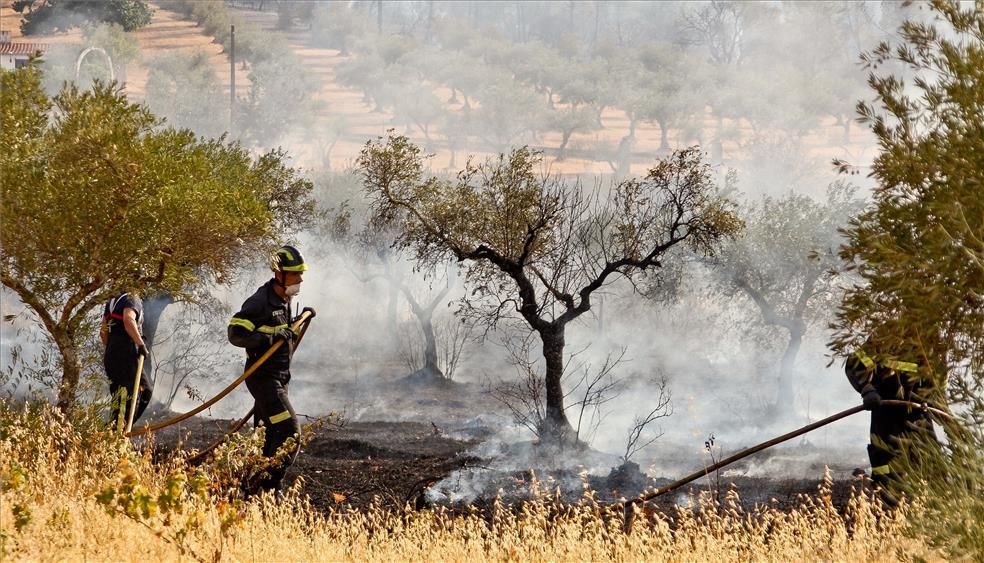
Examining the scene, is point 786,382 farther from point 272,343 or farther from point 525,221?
point 272,343

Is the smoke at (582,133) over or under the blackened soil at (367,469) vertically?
over

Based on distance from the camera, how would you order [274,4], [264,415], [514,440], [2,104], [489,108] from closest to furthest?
[2,104]
[264,415]
[514,440]
[489,108]
[274,4]

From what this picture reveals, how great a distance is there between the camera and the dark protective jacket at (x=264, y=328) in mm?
8102

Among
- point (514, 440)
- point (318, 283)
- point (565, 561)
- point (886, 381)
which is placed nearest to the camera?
point (565, 561)

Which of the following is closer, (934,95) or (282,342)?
(934,95)

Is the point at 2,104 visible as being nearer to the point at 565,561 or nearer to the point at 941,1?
the point at 565,561

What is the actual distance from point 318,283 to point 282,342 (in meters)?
35.0

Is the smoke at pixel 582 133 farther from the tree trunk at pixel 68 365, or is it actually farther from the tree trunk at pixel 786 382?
the tree trunk at pixel 68 365

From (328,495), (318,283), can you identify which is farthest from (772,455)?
(318,283)

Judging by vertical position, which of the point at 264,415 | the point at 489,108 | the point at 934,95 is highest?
the point at 489,108

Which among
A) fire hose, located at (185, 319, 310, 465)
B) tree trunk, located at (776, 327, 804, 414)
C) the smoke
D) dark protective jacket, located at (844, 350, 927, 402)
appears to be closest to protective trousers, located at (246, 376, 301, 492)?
fire hose, located at (185, 319, 310, 465)

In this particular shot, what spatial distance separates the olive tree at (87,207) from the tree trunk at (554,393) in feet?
26.2

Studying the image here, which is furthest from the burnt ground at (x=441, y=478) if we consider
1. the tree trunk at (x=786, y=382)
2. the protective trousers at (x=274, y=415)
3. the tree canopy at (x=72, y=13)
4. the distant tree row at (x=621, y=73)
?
the tree canopy at (x=72, y=13)

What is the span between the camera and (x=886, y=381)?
7812mm
